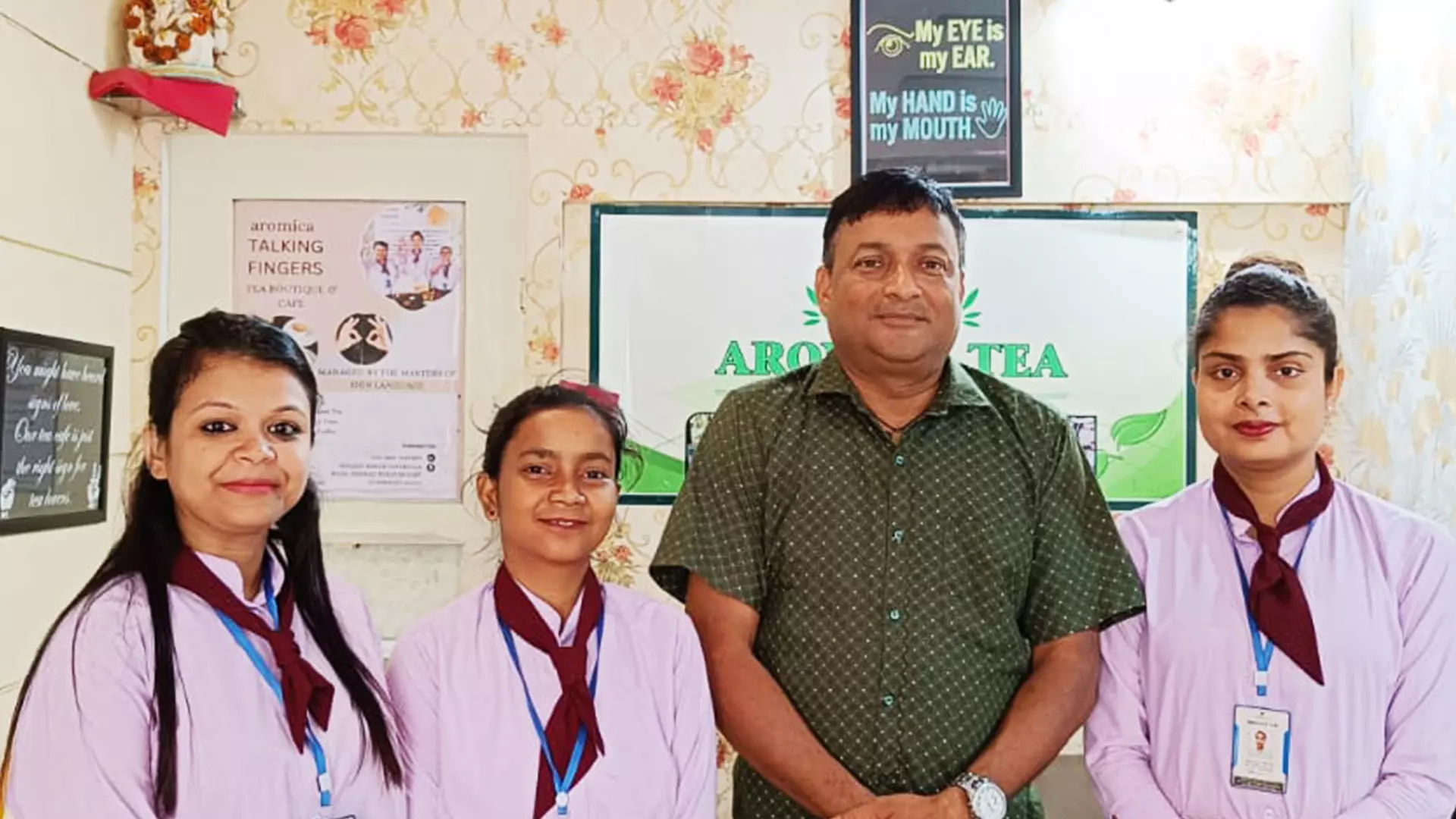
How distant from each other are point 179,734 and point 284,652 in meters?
0.16

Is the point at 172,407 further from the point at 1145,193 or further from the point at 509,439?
the point at 1145,193

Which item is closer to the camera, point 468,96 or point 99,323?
point 99,323

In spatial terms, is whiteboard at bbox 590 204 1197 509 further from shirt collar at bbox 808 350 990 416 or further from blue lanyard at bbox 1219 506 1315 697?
blue lanyard at bbox 1219 506 1315 697

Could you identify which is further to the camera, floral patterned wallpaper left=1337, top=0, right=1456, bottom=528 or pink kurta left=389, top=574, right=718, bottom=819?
floral patterned wallpaper left=1337, top=0, right=1456, bottom=528

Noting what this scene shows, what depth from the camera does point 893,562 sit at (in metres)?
1.85

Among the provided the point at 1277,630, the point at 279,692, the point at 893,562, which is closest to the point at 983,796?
the point at 893,562

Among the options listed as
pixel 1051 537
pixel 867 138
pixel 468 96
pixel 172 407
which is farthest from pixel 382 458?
pixel 1051 537

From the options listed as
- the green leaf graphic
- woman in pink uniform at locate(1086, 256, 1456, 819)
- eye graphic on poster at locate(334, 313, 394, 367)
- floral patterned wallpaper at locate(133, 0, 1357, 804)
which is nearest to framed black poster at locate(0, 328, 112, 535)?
eye graphic on poster at locate(334, 313, 394, 367)

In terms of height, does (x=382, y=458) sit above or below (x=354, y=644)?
above

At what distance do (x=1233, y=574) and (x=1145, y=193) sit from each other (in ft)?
5.29

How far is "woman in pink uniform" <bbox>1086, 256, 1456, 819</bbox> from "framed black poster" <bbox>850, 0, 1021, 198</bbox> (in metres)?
1.35

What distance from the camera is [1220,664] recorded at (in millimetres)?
1783

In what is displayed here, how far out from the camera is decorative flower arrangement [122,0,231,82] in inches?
118

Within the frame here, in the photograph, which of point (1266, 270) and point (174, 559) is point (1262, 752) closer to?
point (1266, 270)
